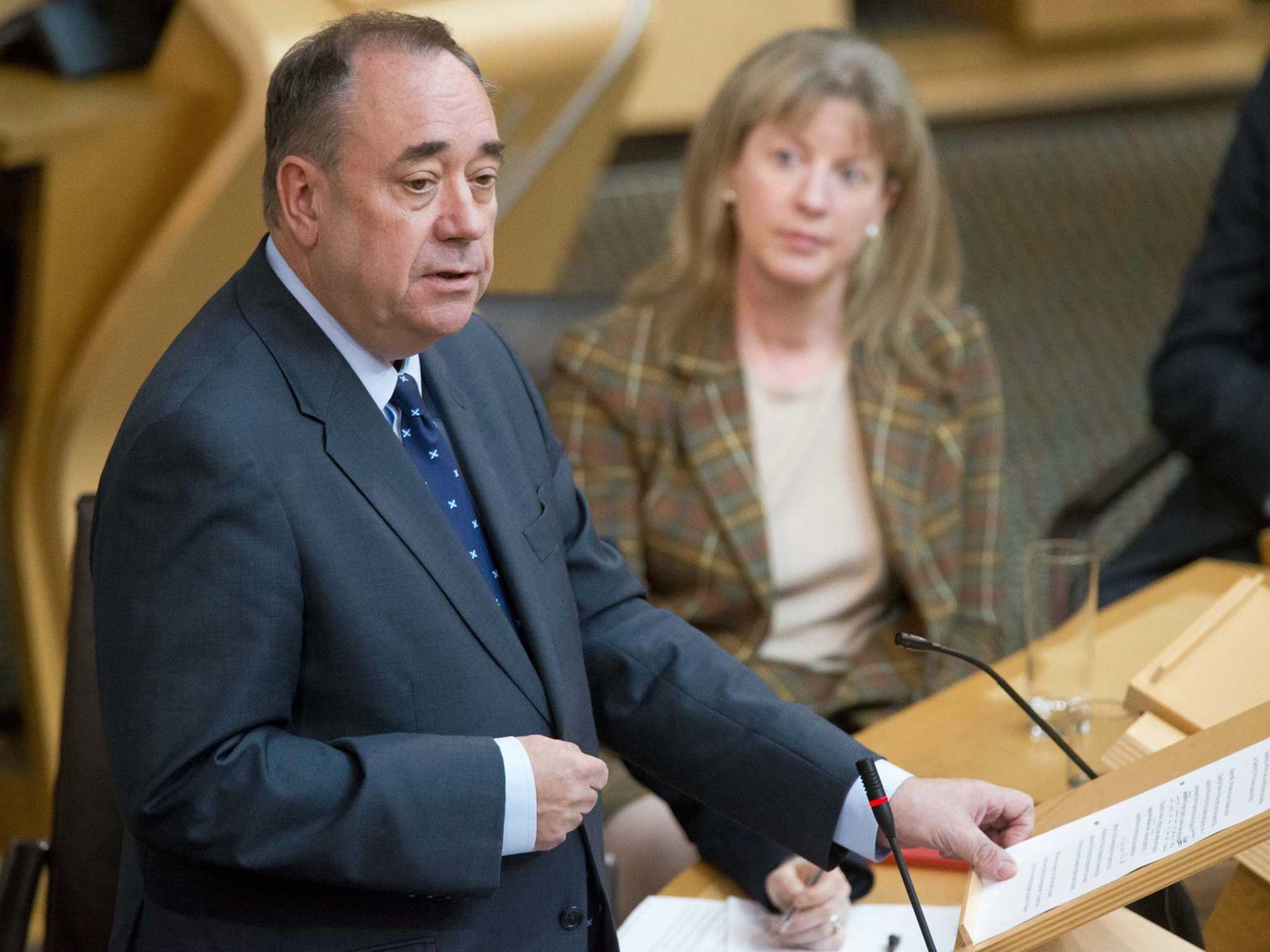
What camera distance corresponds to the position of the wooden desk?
4.27ft

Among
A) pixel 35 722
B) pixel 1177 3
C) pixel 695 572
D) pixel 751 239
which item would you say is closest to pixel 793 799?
pixel 695 572

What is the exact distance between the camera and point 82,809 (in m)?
1.56

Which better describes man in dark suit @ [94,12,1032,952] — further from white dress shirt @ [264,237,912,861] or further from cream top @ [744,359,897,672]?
cream top @ [744,359,897,672]

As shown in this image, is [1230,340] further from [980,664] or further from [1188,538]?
[980,664]

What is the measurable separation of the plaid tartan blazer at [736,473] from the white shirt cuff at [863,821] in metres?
0.76

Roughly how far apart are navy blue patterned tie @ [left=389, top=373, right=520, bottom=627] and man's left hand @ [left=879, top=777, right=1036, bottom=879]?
0.34 m

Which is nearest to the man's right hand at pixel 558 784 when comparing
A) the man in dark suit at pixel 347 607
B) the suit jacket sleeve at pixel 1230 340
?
the man in dark suit at pixel 347 607

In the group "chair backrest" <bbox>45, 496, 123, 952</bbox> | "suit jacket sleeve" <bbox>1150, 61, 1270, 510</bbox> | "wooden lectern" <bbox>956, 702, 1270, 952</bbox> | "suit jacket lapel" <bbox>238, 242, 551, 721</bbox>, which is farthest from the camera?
"suit jacket sleeve" <bbox>1150, 61, 1270, 510</bbox>

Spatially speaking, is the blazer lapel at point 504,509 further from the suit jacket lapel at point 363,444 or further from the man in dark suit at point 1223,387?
the man in dark suit at point 1223,387

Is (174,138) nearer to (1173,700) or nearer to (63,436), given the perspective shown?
(63,436)

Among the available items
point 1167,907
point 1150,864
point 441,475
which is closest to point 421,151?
point 441,475

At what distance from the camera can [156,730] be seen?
3.45ft

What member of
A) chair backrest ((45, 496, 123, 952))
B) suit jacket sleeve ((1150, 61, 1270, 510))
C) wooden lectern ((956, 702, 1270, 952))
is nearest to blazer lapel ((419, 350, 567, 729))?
wooden lectern ((956, 702, 1270, 952))

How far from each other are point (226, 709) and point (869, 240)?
147 cm
